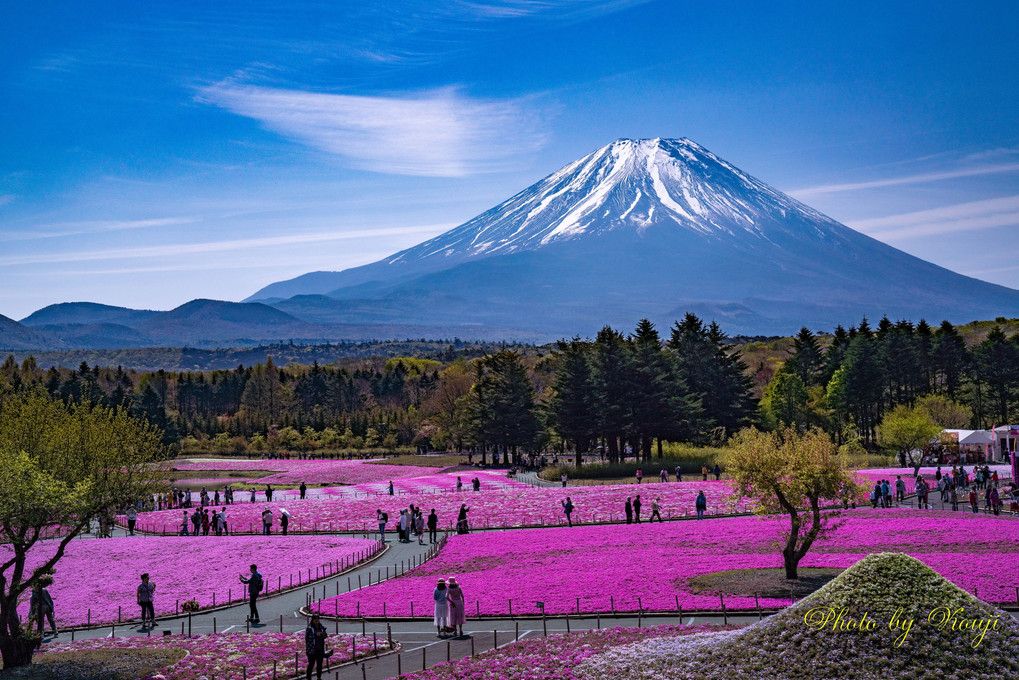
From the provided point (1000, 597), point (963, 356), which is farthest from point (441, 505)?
point (963, 356)

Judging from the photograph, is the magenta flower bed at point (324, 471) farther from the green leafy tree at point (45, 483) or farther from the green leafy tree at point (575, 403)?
the green leafy tree at point (45, 483)

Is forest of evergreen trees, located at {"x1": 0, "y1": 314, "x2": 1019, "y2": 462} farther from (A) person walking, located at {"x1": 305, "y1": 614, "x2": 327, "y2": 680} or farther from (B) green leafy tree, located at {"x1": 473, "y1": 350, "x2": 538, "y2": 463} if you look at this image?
(A) person walking, located at {"x1": 305, "y1": 614, "x2": 327, "y2": 680}

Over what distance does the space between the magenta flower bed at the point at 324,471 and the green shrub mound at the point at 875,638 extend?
204 feet

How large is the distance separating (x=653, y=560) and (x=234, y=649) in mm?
15207

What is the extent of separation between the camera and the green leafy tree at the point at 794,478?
28.8m

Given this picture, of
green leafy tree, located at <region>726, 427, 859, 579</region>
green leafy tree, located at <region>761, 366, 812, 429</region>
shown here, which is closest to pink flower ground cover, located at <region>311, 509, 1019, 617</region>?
green leafy tree, located at <region>726, 427, 859, 579</region>

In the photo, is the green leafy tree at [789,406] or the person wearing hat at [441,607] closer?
the person wearing hat at [441,607]

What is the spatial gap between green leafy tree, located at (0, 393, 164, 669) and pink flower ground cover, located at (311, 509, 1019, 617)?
7.44m

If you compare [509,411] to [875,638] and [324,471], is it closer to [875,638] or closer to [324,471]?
[324,471]

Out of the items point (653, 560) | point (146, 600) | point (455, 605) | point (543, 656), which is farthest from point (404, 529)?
point (543, 656)

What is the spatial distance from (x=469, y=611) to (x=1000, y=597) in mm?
14028

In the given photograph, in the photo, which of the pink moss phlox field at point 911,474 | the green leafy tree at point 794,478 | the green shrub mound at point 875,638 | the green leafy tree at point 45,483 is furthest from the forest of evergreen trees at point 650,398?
the green shrub mound at point 875,638

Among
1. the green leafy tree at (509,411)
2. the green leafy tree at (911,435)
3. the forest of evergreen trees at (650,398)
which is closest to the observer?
the green leafy tree at (911,435)

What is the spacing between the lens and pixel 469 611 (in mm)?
27016
